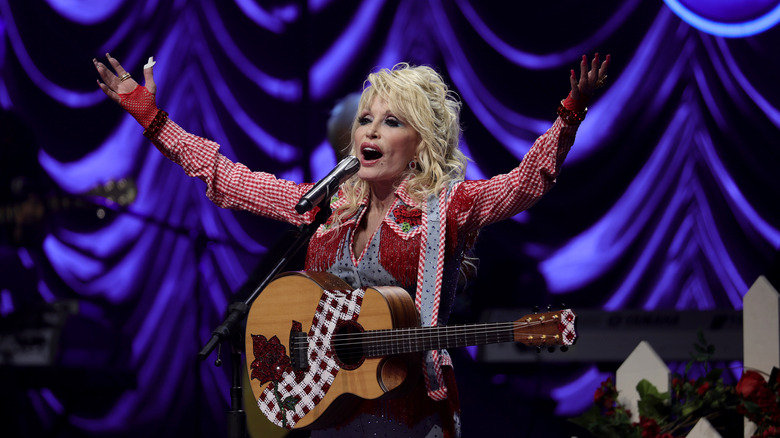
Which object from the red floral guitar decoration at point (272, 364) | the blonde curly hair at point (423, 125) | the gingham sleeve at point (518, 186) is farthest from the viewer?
the blonde curly hair at point (423, 125)

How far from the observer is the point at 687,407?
1.73 meters

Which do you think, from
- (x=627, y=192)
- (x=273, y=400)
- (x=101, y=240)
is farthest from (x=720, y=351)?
(x=101, y=240)

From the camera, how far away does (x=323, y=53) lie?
4543 mm

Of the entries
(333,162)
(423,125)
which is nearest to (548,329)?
(423,125)

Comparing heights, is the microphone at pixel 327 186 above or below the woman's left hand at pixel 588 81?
below

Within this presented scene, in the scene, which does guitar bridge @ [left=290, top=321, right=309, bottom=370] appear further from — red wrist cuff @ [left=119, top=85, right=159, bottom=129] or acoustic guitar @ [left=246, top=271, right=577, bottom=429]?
red wrist cuff @ [left=119, top=85, right=159, bottom=129]

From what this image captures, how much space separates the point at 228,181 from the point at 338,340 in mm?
696

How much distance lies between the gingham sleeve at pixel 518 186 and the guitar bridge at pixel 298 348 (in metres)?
0.55

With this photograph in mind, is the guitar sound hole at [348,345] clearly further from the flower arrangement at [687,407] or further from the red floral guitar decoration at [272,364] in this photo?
the flower arrangement at [687,407]

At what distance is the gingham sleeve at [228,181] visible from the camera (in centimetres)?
262

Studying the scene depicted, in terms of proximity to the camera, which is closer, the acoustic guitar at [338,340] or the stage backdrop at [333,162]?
the acoustic guitar at [338,340]

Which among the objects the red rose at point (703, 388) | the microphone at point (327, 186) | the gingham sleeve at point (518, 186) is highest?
the gingham sleeve at point (518, 186)

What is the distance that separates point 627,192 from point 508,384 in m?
1.12

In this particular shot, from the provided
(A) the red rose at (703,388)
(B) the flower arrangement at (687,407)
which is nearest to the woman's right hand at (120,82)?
(B) the flower arrangement at (687,407)
